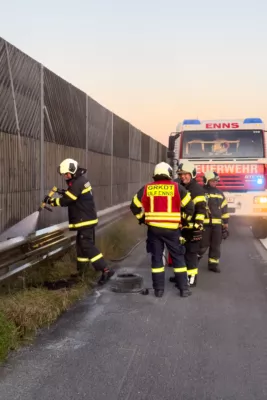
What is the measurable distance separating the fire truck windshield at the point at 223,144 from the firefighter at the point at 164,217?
5.78m

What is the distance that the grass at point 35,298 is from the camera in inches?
168

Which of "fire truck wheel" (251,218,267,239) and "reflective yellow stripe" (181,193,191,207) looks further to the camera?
"fire truck wheel" (251,218,267,239)

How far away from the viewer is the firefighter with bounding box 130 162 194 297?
604 centimetres

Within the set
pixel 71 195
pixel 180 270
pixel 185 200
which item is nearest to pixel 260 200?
pixel 185 200

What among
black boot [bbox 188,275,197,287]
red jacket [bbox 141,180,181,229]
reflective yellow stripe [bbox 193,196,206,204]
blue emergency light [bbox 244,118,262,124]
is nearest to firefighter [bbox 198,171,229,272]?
black boot [bbox 188,275,197,287]

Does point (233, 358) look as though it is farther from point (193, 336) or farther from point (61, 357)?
point (61, 357)

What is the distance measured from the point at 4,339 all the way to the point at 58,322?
3.14ft

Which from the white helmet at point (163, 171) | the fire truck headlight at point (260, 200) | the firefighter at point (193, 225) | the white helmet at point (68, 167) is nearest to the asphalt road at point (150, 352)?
the firefighter at point (193, 225)

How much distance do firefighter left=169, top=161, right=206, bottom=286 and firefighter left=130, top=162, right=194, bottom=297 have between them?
0.38m

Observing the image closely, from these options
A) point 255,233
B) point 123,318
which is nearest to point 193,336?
point 123,318

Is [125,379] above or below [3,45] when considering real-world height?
below

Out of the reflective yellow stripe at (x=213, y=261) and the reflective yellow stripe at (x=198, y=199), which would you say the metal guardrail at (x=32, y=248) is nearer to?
the reflective yellow stripe at (x=198, y=199)

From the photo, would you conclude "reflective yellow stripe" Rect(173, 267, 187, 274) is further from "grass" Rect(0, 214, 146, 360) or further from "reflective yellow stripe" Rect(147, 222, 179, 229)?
"grass" Rect(0, 214, 146, 360)

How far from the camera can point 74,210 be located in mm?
6680
